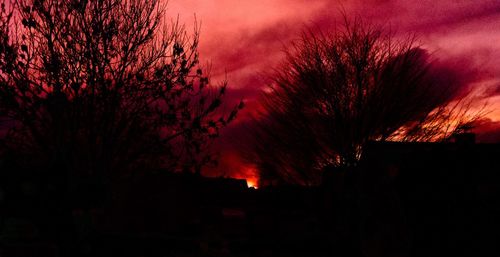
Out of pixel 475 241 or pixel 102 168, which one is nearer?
pixel 475 241

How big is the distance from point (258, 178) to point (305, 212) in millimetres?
11205

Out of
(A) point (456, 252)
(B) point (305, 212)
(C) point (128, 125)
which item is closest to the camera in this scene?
(A) point (456, 252)

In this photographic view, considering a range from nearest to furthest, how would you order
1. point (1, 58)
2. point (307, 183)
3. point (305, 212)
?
point (1, 58), point (305, 212), point (307, 183)

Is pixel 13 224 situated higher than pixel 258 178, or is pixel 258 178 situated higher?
pixel 258 178

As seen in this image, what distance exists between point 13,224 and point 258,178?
19.7 metres

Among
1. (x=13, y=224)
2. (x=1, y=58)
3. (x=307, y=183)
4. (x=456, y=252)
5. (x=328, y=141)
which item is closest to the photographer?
(x=13, y=224)

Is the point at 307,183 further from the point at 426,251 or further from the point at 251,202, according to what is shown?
the point at 426,251

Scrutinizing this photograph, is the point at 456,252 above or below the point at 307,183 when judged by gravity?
below

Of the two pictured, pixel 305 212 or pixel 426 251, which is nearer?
pixel 426 251

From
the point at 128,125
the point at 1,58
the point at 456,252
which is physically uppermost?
the point at 1,58

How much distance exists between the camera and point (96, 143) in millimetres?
11898

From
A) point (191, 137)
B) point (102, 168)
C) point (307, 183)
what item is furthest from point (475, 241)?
point (307, 183)

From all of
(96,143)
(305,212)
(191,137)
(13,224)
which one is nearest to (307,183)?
(305,212)

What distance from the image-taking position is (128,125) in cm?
1246
